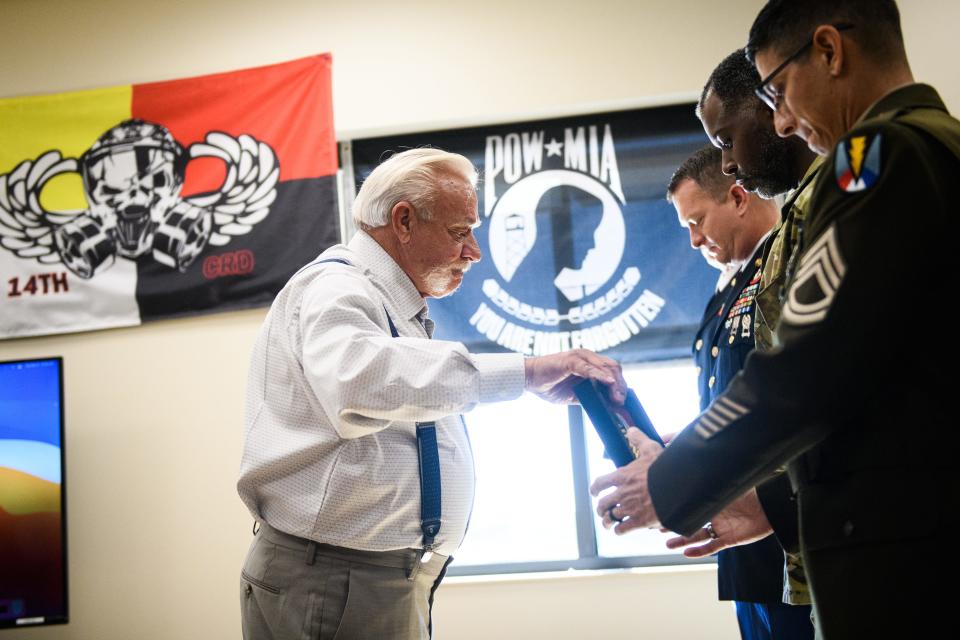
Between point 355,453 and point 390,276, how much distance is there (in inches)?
16.9

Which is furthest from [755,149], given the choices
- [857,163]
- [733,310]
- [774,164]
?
[857,163]

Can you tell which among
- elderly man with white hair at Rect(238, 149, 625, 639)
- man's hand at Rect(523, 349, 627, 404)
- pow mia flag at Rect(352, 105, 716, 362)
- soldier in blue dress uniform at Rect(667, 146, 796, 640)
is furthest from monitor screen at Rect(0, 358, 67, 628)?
soldier in blue dress uniform at Rect(667, 146, 796, 640)

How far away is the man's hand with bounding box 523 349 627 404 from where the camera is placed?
146 centimetres

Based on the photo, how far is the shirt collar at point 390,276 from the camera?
1677mm

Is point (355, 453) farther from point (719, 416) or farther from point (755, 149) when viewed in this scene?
point (755, 149)

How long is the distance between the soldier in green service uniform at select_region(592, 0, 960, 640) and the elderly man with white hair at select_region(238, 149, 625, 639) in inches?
19.6

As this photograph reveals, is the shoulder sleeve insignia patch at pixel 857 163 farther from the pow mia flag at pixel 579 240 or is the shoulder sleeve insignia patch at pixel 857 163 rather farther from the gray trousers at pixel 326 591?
the pow mia flag at pixel 579 240

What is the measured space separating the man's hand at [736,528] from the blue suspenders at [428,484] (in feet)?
1.42

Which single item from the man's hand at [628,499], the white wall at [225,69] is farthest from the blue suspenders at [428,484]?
the white wall at [225,69]

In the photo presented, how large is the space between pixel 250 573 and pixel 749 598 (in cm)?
104

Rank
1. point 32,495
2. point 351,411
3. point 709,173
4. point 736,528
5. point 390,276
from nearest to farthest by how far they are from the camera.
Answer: point 351,411 → point 736,528 → point 390,276 → point 709,173 → point 32,495

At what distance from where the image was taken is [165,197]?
11.2ft

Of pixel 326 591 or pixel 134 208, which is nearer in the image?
pixel 326 591

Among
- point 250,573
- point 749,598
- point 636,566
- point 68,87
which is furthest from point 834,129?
point 68,87
